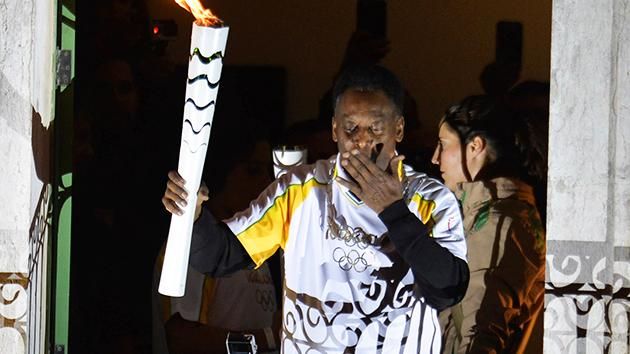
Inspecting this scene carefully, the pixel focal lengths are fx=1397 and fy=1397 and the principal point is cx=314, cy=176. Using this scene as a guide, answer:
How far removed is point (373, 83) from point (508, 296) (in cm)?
188

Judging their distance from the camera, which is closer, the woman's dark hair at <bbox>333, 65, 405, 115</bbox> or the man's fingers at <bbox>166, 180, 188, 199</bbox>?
the man's fingers at <bbox>166, 180, 188, 199</bbox>

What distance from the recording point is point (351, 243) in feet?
13.5

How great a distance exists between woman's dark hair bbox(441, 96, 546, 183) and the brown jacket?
0.56 feet

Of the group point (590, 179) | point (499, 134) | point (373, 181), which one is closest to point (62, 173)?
point (373, 181)

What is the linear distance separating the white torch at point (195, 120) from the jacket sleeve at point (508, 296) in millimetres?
2206

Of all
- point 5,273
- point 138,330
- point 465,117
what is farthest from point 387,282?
point 138,330

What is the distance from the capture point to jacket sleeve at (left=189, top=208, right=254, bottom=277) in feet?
12.9

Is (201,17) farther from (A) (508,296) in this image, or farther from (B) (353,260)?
(A) (508,296)

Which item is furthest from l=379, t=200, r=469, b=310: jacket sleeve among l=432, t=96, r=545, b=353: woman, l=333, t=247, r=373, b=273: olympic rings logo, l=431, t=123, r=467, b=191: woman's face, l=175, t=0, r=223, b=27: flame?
l=431, t=123, r=467, b=191: woman's face

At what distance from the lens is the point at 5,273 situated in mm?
4309

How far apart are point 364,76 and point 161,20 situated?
9.30 ft

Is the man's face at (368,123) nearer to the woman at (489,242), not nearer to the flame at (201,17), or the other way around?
the flame at (201,17)

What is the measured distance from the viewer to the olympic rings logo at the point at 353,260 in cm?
410

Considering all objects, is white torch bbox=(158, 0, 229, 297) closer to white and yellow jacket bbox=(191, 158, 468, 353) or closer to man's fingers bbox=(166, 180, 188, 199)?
man's fingers bbox=(166, 180, 188, 199)
